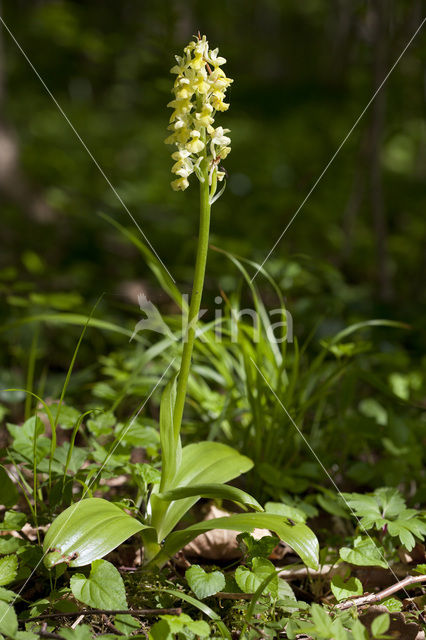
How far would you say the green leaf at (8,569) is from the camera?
1.19 m

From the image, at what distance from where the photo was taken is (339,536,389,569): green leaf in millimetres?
1285

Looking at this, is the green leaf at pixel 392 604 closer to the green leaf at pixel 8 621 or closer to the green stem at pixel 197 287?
the green stem at pixel 197 287

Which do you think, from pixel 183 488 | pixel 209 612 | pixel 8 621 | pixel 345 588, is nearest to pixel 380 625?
pixel 345 588

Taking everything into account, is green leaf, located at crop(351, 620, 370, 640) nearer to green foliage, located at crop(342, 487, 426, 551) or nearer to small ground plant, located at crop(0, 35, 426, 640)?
small ground plant, located at crop(0, 35, 426, 640)

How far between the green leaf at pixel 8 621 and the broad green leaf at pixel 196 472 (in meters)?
0.38

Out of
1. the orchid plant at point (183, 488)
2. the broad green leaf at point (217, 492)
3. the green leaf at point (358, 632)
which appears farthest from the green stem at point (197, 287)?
the green leaf at point (358, 632)

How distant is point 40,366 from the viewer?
2725mm

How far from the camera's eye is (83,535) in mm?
1144

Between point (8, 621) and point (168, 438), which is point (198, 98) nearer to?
point (168, 438)

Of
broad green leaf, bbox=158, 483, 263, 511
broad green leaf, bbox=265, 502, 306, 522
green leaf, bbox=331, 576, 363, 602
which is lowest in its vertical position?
green leaf, bbox=331, 576, 363, 602

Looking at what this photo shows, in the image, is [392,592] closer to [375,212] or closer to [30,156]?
[375,212]

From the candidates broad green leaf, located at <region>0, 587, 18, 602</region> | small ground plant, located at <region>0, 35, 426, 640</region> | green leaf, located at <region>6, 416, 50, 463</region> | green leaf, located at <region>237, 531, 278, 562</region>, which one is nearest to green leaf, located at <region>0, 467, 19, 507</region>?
small ground plant, located at <region>0, 35, 426, 640</region>

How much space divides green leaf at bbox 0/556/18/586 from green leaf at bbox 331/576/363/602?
2.44 feet

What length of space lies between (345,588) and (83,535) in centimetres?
63
